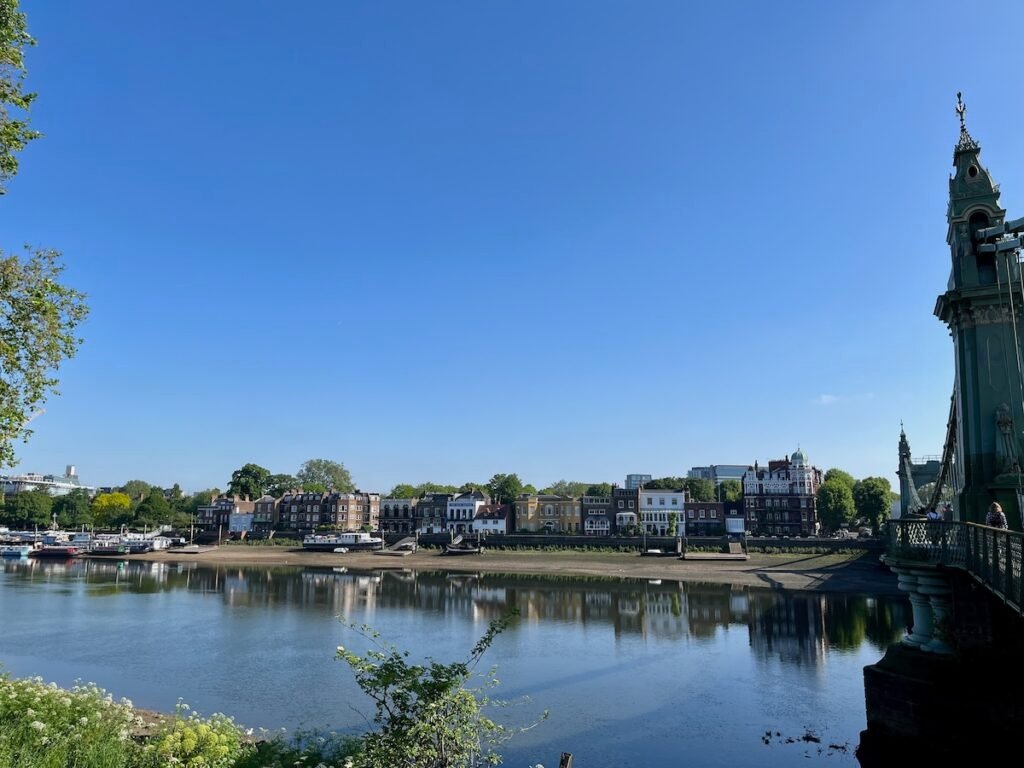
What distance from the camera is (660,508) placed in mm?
105250

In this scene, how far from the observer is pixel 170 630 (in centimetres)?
4300

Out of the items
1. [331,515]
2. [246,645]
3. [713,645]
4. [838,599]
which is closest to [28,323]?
[246,645]

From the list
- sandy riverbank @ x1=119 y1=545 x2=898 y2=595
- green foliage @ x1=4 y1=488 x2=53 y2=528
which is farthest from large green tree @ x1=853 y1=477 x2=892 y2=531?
green foliage @ x1=4 y1=488 x2=53 y2=528

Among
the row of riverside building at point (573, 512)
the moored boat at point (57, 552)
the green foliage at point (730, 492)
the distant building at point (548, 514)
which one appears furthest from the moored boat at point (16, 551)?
the green foliage at point (730, 492)

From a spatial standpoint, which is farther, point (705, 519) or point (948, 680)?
point (705, 519)

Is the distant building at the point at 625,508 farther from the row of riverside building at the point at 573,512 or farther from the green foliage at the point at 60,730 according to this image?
the green foliage at the point at 60,730

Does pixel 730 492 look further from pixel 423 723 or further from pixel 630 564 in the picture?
pixel 423 723

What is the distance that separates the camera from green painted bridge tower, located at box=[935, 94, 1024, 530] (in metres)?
22.1

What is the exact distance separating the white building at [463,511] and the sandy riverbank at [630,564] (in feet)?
39.4

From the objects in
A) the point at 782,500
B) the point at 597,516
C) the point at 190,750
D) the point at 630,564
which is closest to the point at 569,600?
the point at 630,564

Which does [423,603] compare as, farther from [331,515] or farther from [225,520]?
[225,520]

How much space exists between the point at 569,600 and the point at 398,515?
247ft

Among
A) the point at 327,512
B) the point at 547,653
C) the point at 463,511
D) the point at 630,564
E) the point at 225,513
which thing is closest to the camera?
the point at 547,653

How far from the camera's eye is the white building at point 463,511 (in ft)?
376
